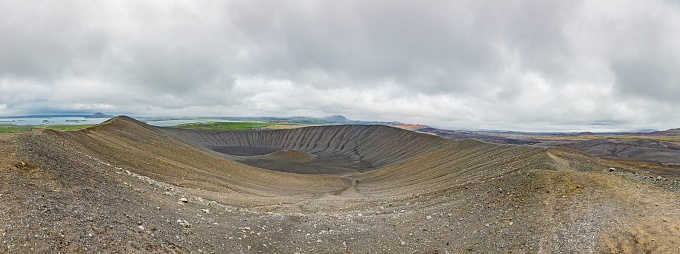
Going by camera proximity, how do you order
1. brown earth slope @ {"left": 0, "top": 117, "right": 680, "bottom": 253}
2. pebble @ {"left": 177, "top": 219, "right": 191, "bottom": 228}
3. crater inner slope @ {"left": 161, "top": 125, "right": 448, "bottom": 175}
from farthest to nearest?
crater inner slope @ {"left": 161, "top": 125, "right": 448, "bottom": 175}
pebble @ {"left": 177, "top": 219, "right": 191, "bottom": 228}
brown earth slope @ {"left": 0, "top": 117, "right": 680, "bottom": 253}

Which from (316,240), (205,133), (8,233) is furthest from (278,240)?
(205,133)

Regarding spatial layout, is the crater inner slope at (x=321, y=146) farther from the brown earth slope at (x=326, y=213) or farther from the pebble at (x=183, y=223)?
the pebble at (x=183, y=223)

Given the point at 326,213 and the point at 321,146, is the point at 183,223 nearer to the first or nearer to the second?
the point at 326,213

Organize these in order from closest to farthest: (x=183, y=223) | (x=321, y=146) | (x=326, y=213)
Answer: (x=183, y=223) → (x=326, y=213) → (x=321, y=146)

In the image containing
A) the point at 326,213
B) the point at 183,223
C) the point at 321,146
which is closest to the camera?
the point at 183,223

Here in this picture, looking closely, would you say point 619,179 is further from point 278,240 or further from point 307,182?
point 307,182

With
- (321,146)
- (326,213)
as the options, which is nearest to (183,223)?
(326,213)

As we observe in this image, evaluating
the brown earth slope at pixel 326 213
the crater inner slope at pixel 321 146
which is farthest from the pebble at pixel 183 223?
the crater inner slope at pixel 321 146

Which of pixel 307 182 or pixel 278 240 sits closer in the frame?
pixel 278 240

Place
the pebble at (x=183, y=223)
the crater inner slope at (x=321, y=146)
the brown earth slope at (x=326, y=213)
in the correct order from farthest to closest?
the crater inner slope at (x=321, y=146)
the pebble at (x=183, y=223)
the brown earth slope at (x=326, y=213)

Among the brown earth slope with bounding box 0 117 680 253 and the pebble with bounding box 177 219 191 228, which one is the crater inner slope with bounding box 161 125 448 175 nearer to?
the brown earth slope with bounding box 0 117 680 253

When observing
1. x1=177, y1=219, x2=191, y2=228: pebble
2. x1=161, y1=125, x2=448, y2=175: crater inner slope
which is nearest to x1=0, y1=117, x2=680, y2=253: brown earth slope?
x1=177, y1=219, x2=191, y2=228: pebble
